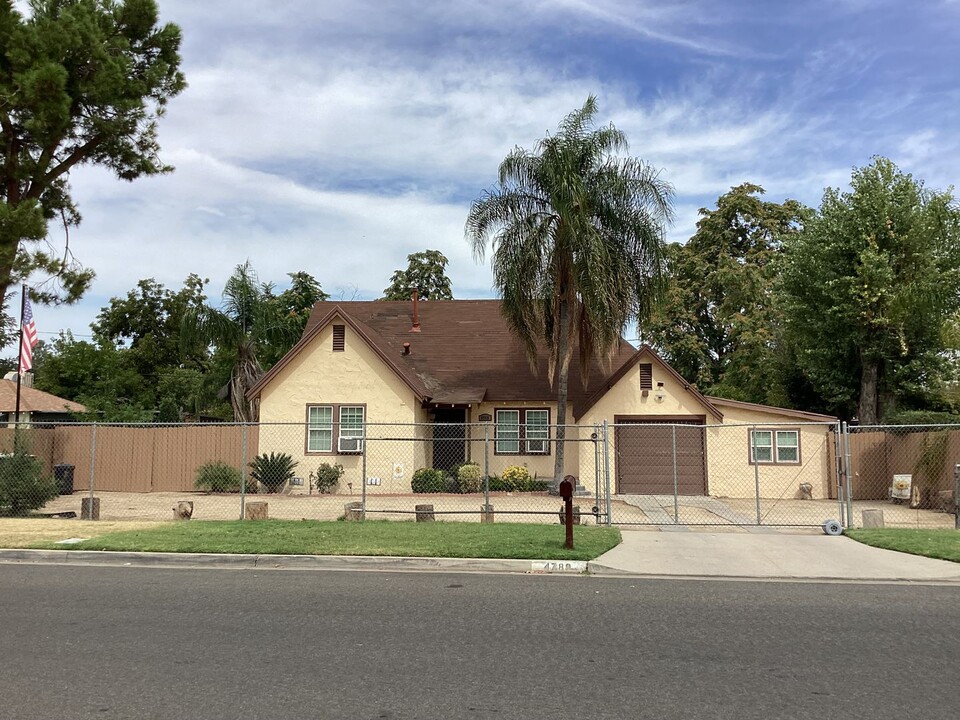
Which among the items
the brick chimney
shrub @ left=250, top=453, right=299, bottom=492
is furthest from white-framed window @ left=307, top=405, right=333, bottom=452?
the brick chimney

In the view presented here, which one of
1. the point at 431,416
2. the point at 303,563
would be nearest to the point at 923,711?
the point at 303,563

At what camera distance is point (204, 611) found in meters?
8.16

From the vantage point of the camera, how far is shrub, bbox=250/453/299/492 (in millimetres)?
23094

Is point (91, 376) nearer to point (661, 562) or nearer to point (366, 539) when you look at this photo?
point (366, 539)

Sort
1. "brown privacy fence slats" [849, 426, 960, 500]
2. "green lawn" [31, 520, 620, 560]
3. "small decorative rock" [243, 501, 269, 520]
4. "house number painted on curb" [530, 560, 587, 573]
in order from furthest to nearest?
1. "brown privacy fence slats" [849, 426, 960, 500]
2. "small decorative rock" [243, 501, 269, 520]
3. "green lawn" [31, 520, 620, 560]
4. "house number painted on curb" [530, 560, 587, 573]

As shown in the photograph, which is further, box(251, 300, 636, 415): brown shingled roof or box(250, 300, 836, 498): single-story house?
box(251, 300, 636, 415): brown shingled roof

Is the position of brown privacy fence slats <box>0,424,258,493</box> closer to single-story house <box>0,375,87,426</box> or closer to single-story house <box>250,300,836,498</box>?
single-story house <box>250,300,836,498</box>

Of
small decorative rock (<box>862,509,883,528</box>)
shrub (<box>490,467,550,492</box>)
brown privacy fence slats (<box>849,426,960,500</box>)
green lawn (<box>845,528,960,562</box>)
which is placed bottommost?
green lawn (<box>845,528,960,562</box>)

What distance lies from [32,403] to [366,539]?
2882 cm

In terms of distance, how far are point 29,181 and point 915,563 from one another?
22.6 meters

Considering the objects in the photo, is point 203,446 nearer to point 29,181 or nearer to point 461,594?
point 29,181

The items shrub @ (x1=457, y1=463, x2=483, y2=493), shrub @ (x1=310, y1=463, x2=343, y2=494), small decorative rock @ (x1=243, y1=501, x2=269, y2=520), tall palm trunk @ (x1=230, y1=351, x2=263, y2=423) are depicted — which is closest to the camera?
small decorative rock @ (x1=243, y1=501, x2=269, y2=520)

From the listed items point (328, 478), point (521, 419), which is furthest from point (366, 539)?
point (521, 419)

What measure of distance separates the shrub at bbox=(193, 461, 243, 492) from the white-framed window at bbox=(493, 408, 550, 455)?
25.5ft
